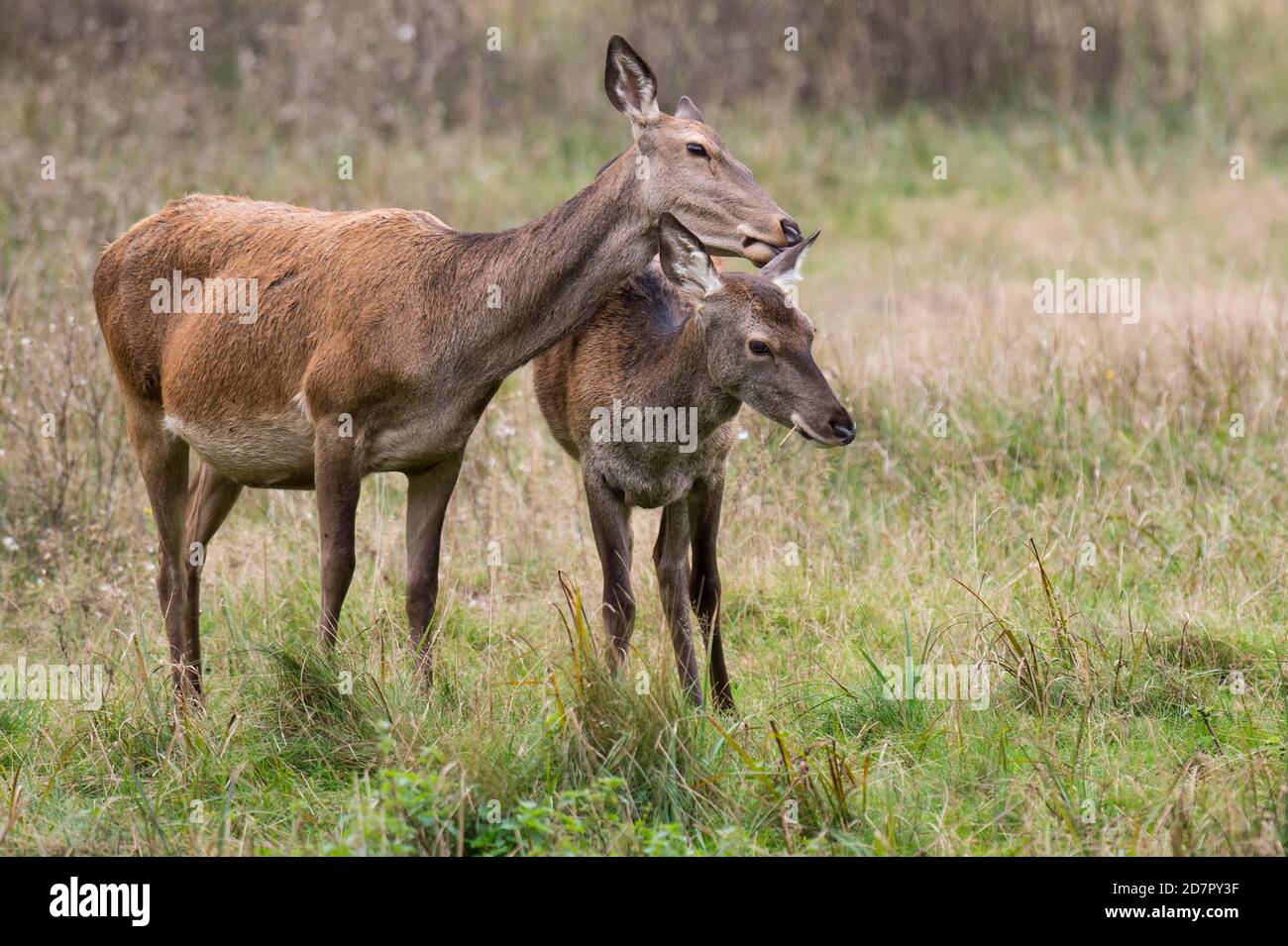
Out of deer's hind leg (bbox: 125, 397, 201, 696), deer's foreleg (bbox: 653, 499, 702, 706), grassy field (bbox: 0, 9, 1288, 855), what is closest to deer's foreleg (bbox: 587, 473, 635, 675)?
deer's foreleg (bbox: 653, 499, 702, 706)

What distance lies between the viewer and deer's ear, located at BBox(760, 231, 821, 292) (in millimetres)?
5559

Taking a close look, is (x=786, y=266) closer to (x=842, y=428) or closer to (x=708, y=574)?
(x=842, y=428)

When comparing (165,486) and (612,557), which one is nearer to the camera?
(612,557)

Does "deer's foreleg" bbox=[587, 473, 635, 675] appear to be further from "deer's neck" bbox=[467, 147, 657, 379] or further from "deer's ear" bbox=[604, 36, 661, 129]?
"deer's ear" bbox=[604, 36, 661, 129]

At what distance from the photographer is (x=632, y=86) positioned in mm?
5801

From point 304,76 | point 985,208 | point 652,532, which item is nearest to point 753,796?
point 652,532

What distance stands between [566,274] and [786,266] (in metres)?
0.73

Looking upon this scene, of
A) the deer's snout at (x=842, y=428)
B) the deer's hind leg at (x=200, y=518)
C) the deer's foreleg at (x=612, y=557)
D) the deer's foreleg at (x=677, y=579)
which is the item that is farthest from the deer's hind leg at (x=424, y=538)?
the deer's snout at (x=842, y=428)

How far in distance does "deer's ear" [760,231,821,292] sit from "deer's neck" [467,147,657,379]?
1.31 ft

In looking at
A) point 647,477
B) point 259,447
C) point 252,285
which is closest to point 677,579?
point 647,477

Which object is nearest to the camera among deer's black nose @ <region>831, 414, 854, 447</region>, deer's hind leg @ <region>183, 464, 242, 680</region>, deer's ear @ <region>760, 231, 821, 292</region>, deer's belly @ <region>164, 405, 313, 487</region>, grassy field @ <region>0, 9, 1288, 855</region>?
grassy field @ <region>0, 9, 1288, 855</region>

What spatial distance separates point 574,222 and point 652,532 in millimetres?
1957

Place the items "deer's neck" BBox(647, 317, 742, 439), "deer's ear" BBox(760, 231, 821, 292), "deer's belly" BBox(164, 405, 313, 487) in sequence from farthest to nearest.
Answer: "deer's belly" BBox(164, 405, 313, 487) → "deer's neck" BBox(647, 317, 742, 439) → "deer's ear" BBox(760, 231, 821, 292)
